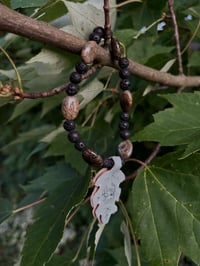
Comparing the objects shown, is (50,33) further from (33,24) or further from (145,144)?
(145,144)

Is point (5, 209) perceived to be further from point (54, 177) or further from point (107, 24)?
point (107, 24)

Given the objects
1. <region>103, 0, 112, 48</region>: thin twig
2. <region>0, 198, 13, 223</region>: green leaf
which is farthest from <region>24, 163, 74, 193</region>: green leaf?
<region>103, 0, 112, 48</region>: thin twig

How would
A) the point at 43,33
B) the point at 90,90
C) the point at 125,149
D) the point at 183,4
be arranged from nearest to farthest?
the point at 43,33, the point at 125,149, the point at 90,90, the point at 183,4

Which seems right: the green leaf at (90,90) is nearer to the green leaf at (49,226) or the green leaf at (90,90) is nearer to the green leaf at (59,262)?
the green leaf at (49,226)

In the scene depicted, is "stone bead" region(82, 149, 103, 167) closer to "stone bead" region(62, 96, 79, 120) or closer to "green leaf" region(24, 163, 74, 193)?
"stone bead" region(62, 96, 79, 120)

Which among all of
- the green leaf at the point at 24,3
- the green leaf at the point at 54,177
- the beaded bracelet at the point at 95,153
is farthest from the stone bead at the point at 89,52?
the green leaf at the point at 54,177

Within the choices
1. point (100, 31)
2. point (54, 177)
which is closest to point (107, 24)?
point (100, 31)
